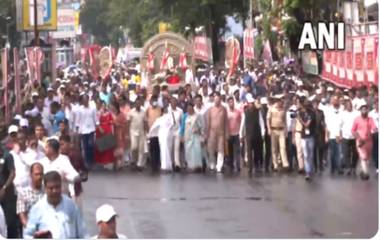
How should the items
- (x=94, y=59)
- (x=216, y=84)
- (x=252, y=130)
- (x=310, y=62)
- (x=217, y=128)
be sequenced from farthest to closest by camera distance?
(x=217, y=128), (x=252, y=130), (x=216, y=84), (x=94, y=59), (x=310, y=62)

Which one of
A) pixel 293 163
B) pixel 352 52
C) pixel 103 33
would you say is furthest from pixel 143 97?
pixel 352 52

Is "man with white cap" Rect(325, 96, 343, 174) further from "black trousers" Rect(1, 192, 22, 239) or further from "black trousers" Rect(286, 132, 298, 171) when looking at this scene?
"black trousers" Rect(1, 192, 22, 239)

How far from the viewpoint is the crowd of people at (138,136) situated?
14.0ft

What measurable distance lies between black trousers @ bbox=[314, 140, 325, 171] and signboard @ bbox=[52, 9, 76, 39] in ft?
3.55

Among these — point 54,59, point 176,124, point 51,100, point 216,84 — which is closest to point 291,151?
point 216,84

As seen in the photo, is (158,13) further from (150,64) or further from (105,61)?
(150,64)

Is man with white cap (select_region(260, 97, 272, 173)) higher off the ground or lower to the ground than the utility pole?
lower

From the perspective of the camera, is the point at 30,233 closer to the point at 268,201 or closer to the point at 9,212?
the point at 9,212

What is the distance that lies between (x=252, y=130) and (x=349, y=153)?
2858mm

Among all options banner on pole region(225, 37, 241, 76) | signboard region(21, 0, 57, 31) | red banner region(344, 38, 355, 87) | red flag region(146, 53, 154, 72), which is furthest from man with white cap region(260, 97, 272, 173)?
red flag region(146, 53, 154, 72)

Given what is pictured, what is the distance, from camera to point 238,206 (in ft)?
17.5

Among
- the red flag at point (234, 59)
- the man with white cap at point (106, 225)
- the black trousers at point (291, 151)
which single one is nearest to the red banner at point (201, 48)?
the red flag at point (234, 59)

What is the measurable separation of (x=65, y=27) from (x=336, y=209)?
1.26m

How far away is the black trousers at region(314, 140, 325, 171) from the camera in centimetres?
478
